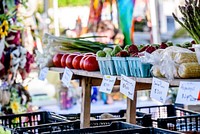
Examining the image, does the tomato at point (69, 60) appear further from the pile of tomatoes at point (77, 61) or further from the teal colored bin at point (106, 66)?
the teal colored bin at point (106, 66)

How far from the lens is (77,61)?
113 inches

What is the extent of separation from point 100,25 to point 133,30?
468 mm

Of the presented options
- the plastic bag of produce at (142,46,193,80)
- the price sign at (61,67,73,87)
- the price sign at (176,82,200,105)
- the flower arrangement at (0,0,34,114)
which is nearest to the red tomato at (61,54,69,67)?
the price sign at (61,67,73,87)

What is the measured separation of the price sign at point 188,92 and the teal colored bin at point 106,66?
650 millimetres

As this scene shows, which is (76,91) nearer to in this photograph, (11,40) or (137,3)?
(137,3)

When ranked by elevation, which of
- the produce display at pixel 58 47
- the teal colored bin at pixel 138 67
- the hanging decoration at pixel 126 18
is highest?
the hanging decoration at pixel 126 18

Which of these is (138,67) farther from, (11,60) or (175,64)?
(11,60)

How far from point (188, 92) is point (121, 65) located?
61 cm

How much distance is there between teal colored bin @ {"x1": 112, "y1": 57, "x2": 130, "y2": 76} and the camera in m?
2.25

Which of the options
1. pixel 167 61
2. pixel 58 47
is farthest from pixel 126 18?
pixel 167 61

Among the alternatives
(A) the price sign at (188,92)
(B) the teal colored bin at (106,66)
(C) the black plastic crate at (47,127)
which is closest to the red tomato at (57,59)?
(C) the black plastic crate at (47,127)

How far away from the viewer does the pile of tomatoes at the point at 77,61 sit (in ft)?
8.70

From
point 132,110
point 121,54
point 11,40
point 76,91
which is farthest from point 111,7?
point 121,54

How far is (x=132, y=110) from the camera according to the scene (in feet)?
9.59
